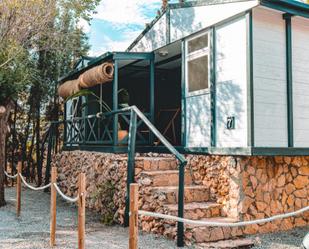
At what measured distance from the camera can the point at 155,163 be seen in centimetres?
705

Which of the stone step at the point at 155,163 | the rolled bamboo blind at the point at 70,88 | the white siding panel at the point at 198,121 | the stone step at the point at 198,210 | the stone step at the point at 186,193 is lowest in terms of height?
the stone step at the point at 198,210

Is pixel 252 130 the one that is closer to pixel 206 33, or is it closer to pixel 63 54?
pixel 206 33

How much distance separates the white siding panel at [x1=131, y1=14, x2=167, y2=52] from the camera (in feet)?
28.5

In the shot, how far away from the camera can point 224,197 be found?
20.8 feet

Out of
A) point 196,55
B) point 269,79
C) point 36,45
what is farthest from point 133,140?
point 36,45

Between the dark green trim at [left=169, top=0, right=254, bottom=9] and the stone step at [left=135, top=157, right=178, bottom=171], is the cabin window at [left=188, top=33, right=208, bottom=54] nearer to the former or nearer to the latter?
the dark green trim at [left=169, top=0, right=254, bottom=9]

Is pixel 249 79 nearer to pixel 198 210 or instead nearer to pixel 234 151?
pixel 234 151

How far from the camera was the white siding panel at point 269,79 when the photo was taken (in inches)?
241

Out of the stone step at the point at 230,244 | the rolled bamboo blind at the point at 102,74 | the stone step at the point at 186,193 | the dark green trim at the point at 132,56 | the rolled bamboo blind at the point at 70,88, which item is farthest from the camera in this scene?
the rolled bamboo blind at the point at 70,88

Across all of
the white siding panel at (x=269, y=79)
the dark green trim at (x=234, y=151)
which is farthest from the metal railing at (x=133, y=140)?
the white siding panel at (x=269, y=79)

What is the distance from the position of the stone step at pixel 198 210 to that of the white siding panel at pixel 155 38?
394 centimetres

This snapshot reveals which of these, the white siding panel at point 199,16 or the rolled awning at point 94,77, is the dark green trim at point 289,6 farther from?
the rolled awning at point 94,77

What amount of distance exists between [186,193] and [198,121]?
4.78ft

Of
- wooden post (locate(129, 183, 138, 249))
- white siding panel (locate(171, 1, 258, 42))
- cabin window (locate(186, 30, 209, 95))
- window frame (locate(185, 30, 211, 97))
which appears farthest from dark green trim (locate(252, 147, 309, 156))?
wooden post (locate(129, 183, 138, 249))
